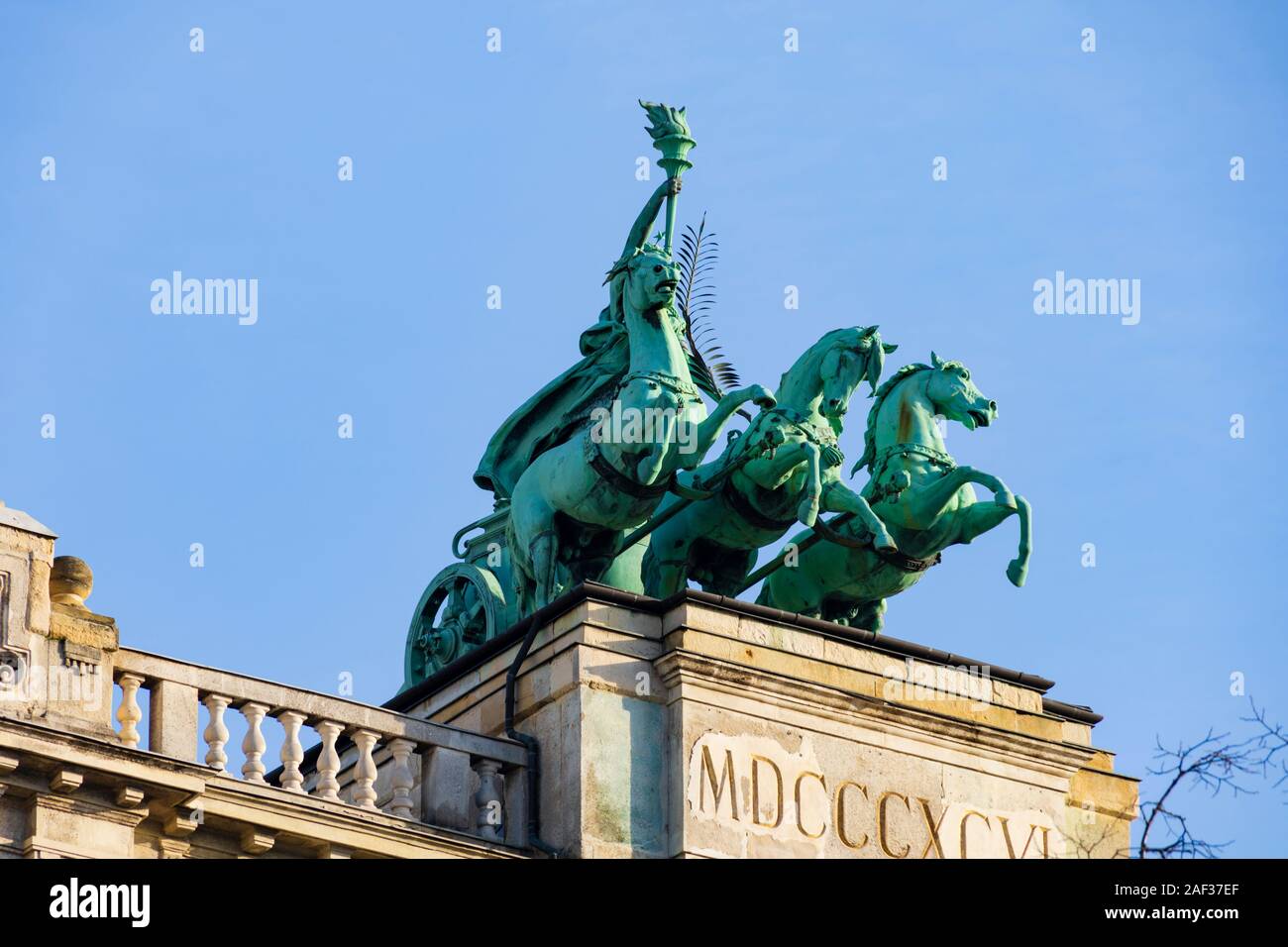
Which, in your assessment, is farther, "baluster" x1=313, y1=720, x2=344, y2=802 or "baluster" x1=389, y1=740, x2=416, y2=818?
"baluster" x1=389, y1=740, x2=416, y2=818

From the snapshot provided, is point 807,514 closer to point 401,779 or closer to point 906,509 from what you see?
point 906,509

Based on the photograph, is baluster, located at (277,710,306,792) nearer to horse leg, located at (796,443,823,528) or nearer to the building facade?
the building facade

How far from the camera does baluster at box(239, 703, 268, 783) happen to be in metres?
30.8

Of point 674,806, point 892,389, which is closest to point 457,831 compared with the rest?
point 674,806

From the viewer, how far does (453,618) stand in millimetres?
37375

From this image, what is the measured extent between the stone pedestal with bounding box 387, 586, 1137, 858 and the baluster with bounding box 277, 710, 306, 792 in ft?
7.39

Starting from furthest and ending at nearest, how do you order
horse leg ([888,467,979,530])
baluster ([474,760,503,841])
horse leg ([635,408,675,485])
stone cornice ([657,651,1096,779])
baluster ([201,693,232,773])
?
horse leg ([888,467,979,530]) → horse leg ([635,408,675,485]) → stone cornice ([657,651,1096,779]) → baluster ([474,760,503,841]) → baluster ([201,693,232,773])

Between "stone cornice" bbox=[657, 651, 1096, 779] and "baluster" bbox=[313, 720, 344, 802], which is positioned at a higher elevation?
"stone cornice" bbox=[657, 651, 1096, 779]

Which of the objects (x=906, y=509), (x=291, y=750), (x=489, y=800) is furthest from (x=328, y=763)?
(x=906, y=509)

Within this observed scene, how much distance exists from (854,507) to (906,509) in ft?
3.17

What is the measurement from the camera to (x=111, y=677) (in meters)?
30.1

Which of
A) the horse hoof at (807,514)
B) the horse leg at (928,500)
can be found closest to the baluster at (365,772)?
the horse hoof at (807,514)

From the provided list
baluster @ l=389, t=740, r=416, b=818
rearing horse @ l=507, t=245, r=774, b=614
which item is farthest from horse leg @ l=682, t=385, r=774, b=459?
baluster @ l=389, t=740, r=416, b=818
